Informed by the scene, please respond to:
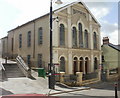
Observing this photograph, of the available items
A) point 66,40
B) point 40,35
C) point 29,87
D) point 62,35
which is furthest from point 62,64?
point 29,87

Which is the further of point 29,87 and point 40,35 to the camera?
A: point 40,35

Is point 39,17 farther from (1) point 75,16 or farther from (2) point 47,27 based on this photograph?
(1) point 75,16

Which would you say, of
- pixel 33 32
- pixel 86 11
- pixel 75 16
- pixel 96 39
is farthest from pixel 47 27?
pixel 96 39

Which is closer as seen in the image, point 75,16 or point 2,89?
point 2,89

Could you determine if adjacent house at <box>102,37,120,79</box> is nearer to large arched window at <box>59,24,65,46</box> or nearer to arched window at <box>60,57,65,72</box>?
arched window at <box>60,57,65,72</box>

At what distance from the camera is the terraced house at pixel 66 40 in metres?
18.8

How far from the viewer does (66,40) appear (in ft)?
64.7

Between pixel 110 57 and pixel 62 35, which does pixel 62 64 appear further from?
pixel 110 57

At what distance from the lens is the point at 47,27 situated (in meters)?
18.6

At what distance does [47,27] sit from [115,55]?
14.3m

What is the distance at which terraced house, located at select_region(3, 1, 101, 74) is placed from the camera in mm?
18750

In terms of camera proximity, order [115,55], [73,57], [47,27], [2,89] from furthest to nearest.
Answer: [115,55] < [73,57] < [47,27] < [2,89]

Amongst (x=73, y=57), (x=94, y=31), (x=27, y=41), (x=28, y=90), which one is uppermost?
(x=94, y=31)

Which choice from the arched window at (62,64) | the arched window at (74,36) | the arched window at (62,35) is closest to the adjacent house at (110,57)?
the arched window at (74,36)
